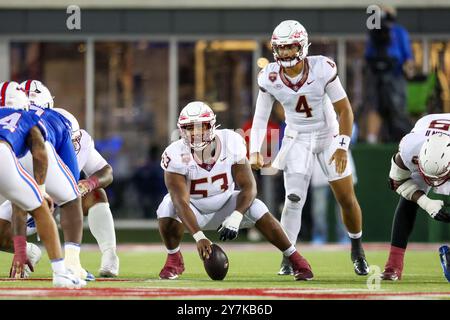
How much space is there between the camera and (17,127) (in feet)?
29.2

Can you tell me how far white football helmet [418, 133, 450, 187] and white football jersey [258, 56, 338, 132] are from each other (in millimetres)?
1506

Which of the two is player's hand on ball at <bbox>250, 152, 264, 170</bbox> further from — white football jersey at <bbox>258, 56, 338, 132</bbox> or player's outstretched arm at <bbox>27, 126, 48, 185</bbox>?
player's outstretched arm at <bbox>27, 126, 48, 185</bbox>

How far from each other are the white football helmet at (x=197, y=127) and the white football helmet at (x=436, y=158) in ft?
5.41

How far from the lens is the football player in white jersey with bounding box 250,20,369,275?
10.8 metres

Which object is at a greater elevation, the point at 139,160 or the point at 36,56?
the point at 36,56

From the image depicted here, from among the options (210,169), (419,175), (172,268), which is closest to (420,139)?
(419,175)

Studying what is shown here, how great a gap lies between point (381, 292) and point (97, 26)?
1132cm

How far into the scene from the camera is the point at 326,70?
35.7 feet

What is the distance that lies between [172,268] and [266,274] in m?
1.05

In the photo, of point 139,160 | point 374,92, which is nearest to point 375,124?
point 374,92

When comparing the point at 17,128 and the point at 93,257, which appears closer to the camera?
the point at 17,128

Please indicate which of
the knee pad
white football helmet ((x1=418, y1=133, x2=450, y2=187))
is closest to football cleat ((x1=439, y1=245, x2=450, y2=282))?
white football helmet ((x1=418, y1=133, x2=450, y2=187))
